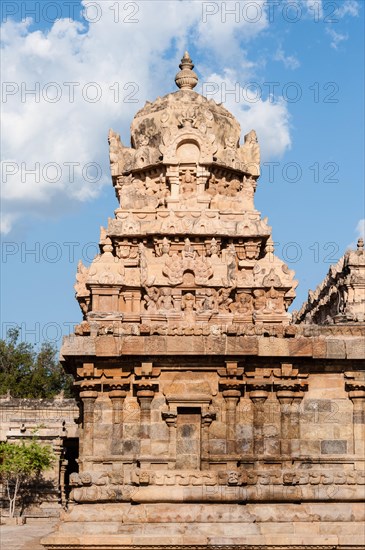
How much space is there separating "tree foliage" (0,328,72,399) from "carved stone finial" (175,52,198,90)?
137 feet

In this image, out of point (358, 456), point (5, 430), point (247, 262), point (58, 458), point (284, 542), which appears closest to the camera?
point (284, 542)

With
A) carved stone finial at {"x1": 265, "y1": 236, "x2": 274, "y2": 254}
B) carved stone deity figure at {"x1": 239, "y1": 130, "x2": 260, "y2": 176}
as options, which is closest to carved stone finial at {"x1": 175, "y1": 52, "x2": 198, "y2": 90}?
carved stone deity figure at {"x1": 239, "y1": 130, "x2": 260, "y2": 176}

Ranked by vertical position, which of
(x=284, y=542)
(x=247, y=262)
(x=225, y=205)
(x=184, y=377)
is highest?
(x=225, y=205)

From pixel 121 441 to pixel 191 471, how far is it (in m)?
1.40

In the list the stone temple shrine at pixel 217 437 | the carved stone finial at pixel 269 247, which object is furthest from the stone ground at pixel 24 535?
the carved stone finial at pixel 269 247

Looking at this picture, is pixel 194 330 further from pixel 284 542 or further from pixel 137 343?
pixel 284 542

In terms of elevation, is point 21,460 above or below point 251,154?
below

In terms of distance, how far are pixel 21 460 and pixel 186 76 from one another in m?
18.2

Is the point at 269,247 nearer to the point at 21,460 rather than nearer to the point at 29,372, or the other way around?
the point at 21,460

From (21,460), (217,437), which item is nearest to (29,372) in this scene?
(21,460)

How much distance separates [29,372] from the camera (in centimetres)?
7656

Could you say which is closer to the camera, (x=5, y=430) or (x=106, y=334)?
(x=106, y=334)

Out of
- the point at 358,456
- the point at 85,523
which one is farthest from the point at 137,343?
the point at 358,456

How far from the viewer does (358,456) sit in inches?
663
